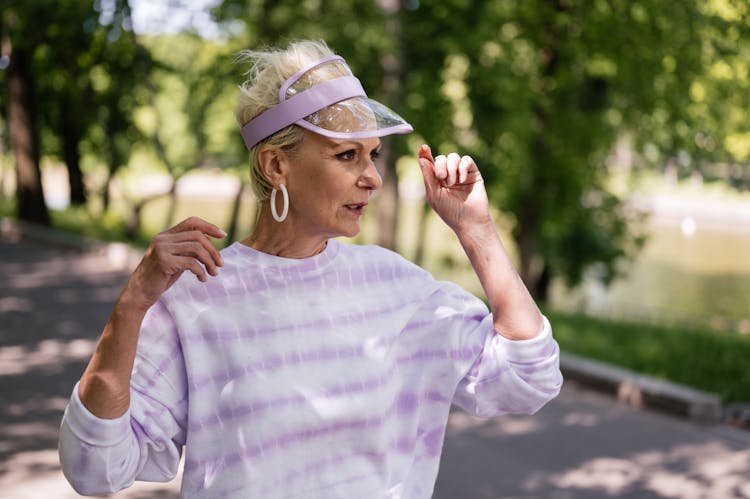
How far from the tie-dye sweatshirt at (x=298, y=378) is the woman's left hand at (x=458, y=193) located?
217mm

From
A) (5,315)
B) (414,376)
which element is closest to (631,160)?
(5,315)

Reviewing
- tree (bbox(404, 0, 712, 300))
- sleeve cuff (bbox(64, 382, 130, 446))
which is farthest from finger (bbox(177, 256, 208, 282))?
tree (bbox(404, 0, 712, 300))

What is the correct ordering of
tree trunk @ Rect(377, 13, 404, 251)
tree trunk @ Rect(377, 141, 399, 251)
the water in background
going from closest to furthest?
tree trunk @ Rect(377, 13, 404, 251) → tree trunk @ Rect(377, 141, 399, 251) → the water in background

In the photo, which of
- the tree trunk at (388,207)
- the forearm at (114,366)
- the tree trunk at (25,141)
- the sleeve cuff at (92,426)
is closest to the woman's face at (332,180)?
the forearm at (114,366)

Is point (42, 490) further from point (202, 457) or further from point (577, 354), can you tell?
point (577, 354)

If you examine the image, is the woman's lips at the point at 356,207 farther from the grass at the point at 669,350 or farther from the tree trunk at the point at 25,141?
the tree trunk at the point at 25,141

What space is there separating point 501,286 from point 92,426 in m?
0.83

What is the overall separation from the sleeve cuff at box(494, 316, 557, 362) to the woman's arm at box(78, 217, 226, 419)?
60cm

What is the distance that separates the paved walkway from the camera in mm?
5977

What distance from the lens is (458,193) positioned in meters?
2.10

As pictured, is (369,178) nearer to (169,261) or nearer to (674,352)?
(169,261)

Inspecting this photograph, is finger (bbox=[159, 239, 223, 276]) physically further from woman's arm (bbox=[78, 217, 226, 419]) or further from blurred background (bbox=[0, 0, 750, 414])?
blurred background (bbox=[0, 0, 750, 414])

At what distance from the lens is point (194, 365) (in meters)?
2.01

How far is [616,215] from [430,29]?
24.3ft
